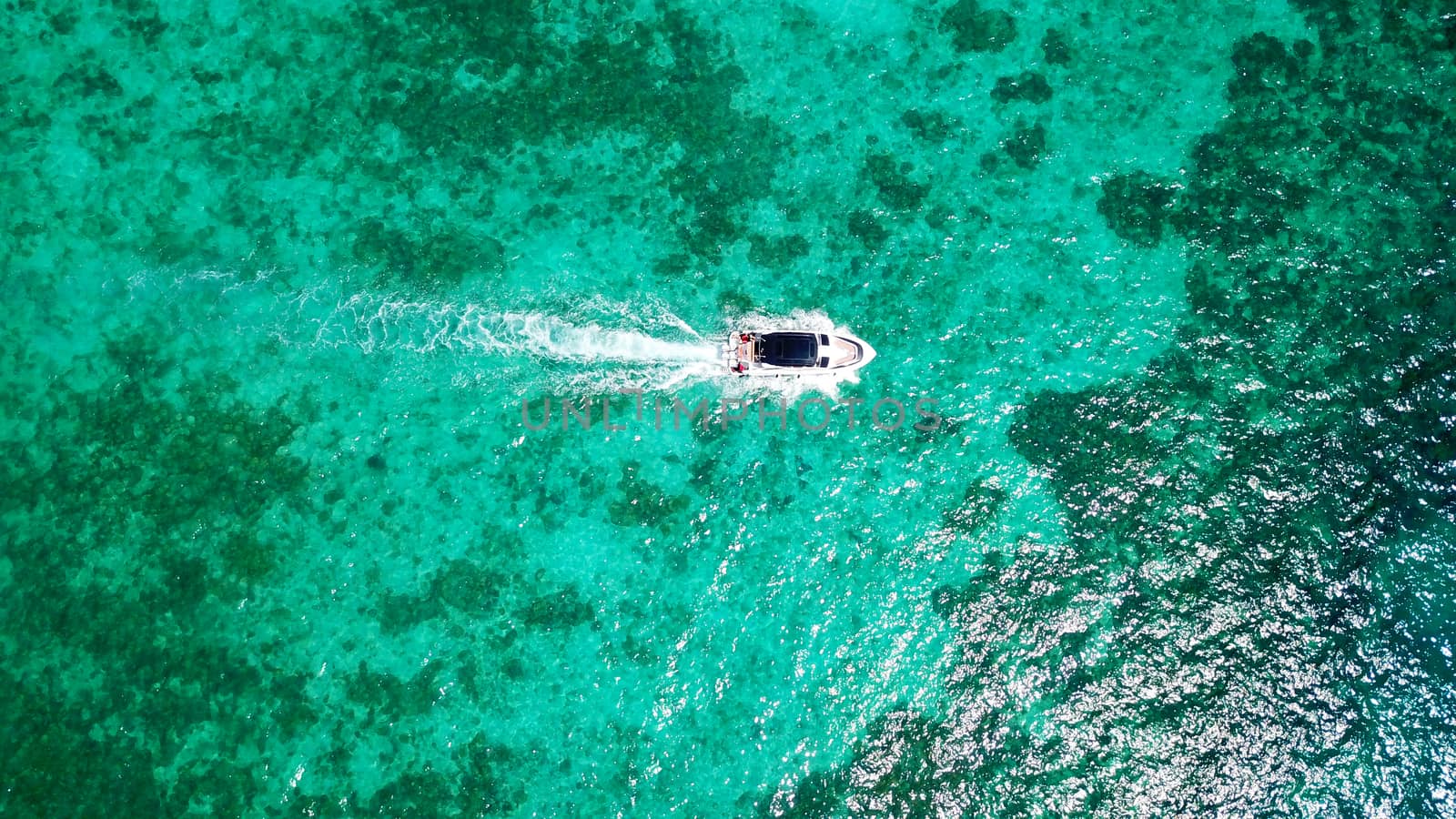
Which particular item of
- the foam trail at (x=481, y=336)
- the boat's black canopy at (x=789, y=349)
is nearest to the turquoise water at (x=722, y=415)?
the foam trail at (x=481, y=336)

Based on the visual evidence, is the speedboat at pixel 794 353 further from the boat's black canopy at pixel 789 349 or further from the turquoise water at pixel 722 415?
the turquoise water at pixel 722 415

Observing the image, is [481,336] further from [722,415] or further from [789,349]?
[789,349]

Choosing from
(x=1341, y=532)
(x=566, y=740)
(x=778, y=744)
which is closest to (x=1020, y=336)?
(x=1341, y=532)

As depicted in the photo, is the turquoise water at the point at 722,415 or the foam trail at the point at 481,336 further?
the foam trail at the point at 481,336

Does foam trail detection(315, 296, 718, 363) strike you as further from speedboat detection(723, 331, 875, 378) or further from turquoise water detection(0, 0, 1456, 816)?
speedboat detection(723, 331, 875, 378)

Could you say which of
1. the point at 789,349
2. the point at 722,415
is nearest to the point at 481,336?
the point at 722,415
